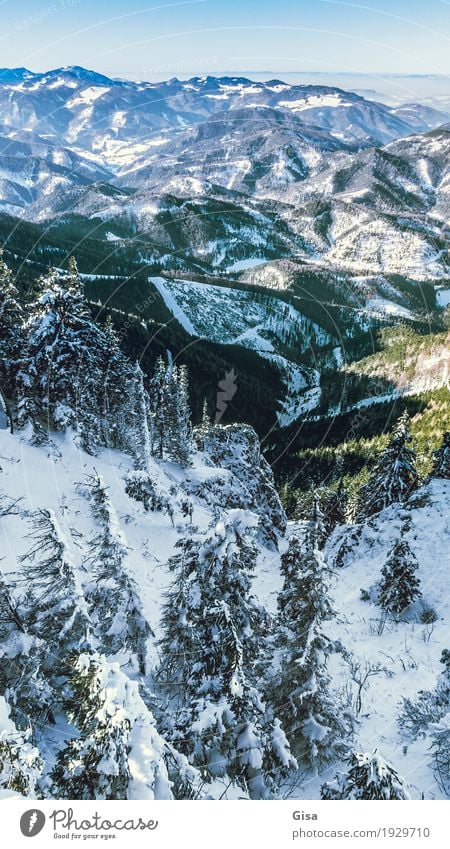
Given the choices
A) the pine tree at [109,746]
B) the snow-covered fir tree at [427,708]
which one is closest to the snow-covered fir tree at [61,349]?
the snow-covered fir tree at [427,708]

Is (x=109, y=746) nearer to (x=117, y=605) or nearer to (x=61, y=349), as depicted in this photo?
(x=117, y=605)

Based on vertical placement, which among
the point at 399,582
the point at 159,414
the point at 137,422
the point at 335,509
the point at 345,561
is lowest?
the point at 335,509

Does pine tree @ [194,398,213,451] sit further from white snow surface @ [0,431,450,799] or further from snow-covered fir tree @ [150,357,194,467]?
white snow surface @ [0,431,450,799]

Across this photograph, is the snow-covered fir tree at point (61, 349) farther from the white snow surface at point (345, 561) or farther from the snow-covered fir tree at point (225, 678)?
the snow-covered fir tree at point (225, 678)

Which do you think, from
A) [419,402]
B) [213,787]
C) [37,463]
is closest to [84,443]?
[37,463]

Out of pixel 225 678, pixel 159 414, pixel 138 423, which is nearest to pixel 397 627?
pixel 225 678

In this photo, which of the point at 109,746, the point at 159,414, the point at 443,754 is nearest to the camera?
the point at 109,746
